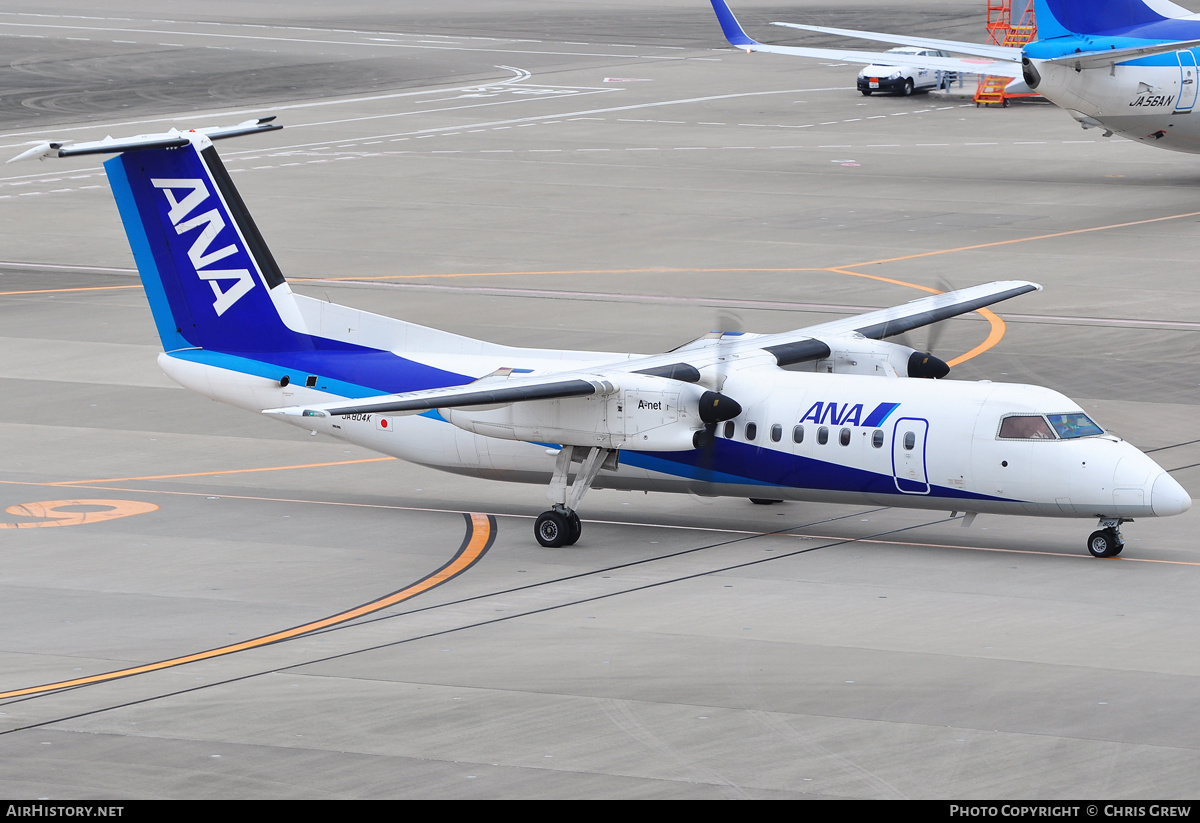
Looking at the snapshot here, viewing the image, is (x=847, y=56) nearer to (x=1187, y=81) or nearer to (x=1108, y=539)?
(x=1187, y=81)

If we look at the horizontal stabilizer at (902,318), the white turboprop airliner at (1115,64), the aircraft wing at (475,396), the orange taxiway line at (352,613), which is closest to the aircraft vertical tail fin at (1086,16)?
the white turboprop airliner at (1115,64)

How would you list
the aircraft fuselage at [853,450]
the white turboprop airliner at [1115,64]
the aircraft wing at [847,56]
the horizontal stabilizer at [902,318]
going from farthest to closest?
the aircraft wing at [847,56], the white turboprop airliner at [1115,64], the horizontal stabilizer at [902,318], the aircraft fuselage at [853,450]

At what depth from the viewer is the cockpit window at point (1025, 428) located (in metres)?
24.8

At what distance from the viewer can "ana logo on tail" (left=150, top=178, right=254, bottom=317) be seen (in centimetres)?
2870

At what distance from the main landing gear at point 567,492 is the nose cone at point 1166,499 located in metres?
7.61

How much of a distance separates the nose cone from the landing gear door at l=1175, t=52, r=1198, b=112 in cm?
3496

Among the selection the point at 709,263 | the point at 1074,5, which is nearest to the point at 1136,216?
the point at 1074,5

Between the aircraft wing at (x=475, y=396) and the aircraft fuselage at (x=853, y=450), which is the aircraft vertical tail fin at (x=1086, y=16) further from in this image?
the aircraft wing at (x=475, y=396)

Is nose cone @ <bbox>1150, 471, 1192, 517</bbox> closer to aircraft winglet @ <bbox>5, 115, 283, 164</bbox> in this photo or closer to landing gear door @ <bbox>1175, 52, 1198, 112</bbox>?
aircraft winglet @ <bbox>5, 115, 283, 164</bbox>

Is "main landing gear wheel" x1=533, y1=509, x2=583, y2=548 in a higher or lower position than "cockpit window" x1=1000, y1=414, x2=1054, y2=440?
lower

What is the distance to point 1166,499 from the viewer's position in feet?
78.6

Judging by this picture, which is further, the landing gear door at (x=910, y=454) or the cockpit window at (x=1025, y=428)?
the landing gear door at (x=910, y=454)

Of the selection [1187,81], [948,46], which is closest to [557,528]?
[1187,81]

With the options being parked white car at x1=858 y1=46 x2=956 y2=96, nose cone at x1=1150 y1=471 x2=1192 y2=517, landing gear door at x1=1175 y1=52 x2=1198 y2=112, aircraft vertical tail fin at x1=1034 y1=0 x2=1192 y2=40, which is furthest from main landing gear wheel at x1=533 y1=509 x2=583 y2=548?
parked white car at x1=858 y1=46 x2=956 y2=96
